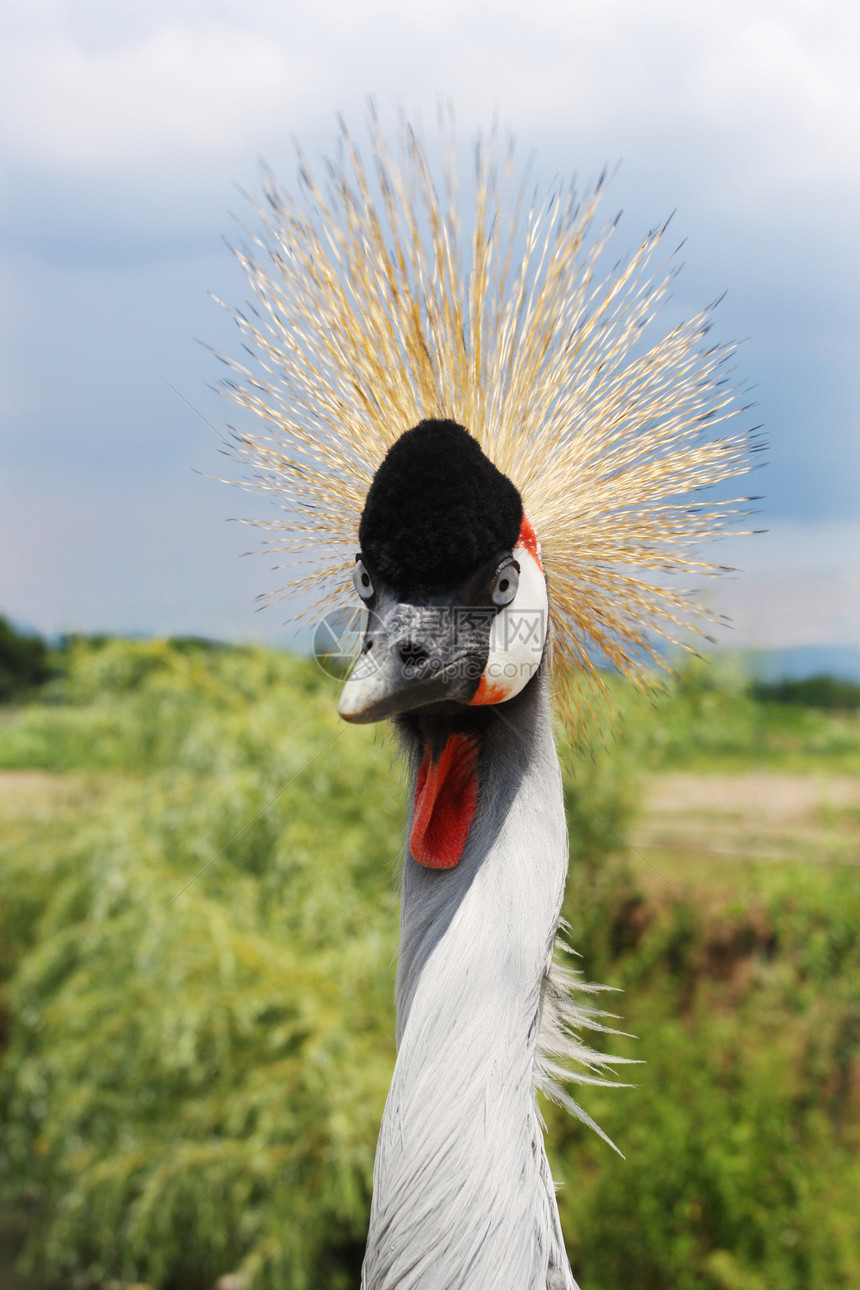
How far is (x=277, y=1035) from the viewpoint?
3129mm

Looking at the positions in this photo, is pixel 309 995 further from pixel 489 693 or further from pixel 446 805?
pixel 489 693

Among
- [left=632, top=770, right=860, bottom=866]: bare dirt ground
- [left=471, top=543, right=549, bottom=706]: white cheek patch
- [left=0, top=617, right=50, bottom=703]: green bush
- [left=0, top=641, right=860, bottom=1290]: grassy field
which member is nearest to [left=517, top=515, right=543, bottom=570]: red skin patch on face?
[left=471, top=543, right=549, bottom=706]: white cheek patch

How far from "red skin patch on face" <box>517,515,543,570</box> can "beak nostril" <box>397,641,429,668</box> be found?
17cm

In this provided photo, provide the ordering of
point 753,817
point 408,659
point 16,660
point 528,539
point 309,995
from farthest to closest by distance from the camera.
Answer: point 16,660, point 753,817, point 309,995, point 528,539, point 408,659

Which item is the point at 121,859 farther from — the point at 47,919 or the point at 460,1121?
the point at 460,1121

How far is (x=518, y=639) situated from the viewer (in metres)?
0.83

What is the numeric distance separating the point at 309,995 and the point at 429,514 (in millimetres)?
2855

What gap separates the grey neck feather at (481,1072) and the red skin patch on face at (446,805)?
1cm

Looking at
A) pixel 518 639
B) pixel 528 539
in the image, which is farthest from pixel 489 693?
pixel 528 539

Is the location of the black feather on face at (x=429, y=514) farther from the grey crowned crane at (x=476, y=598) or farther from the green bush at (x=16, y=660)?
the green bush at (x=16, y=660)

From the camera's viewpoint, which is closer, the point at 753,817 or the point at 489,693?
the point at 489,693

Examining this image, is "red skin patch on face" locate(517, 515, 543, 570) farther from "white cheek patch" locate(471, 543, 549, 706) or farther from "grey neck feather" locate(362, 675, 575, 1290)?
"grey neck feather" locate(362, 675, 575, 1290)

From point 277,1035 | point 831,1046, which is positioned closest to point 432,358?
point 277,1035

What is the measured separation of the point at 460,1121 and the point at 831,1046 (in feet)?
12.0
